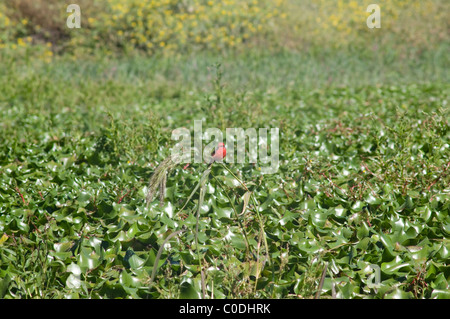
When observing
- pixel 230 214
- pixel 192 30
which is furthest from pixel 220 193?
pixel 192 30

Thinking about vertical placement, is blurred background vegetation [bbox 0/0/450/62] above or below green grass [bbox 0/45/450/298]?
above

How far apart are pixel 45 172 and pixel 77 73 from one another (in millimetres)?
3846

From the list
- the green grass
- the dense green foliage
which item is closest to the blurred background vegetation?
the dense green foliage

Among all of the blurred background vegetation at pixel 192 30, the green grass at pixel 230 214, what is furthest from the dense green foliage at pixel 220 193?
the blurred background vegetation at pixel 192 30

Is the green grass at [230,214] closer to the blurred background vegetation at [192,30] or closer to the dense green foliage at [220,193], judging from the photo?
the dense green foliage at [220,193]

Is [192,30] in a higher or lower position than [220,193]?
higher

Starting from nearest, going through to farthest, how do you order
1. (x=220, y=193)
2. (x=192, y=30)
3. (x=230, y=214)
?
(x=230, y=214), (x=220, y=193), (x=192, y=30)

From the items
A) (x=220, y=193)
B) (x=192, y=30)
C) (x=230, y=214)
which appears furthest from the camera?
(x=192, y=30)

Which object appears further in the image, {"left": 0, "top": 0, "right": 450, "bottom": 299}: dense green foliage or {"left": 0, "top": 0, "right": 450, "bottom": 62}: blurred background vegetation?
{"left": 0, "top": 0, "right": 450, "bottom": 62}: blurred background vegetation

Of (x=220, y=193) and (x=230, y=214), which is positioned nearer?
(x=230, y=214)

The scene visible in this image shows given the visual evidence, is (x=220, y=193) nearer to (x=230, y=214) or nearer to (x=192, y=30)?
(x=230, y=214)

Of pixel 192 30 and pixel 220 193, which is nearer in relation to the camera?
pixel 220 193

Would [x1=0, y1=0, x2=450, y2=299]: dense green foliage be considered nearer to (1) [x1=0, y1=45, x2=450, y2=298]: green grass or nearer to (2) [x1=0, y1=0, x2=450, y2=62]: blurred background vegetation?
(1) [x1=0, y1=45, x2=450, y2=298]: green grass

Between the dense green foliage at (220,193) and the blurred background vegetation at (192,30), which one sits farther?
the blurred background vegetation at (192,30)
